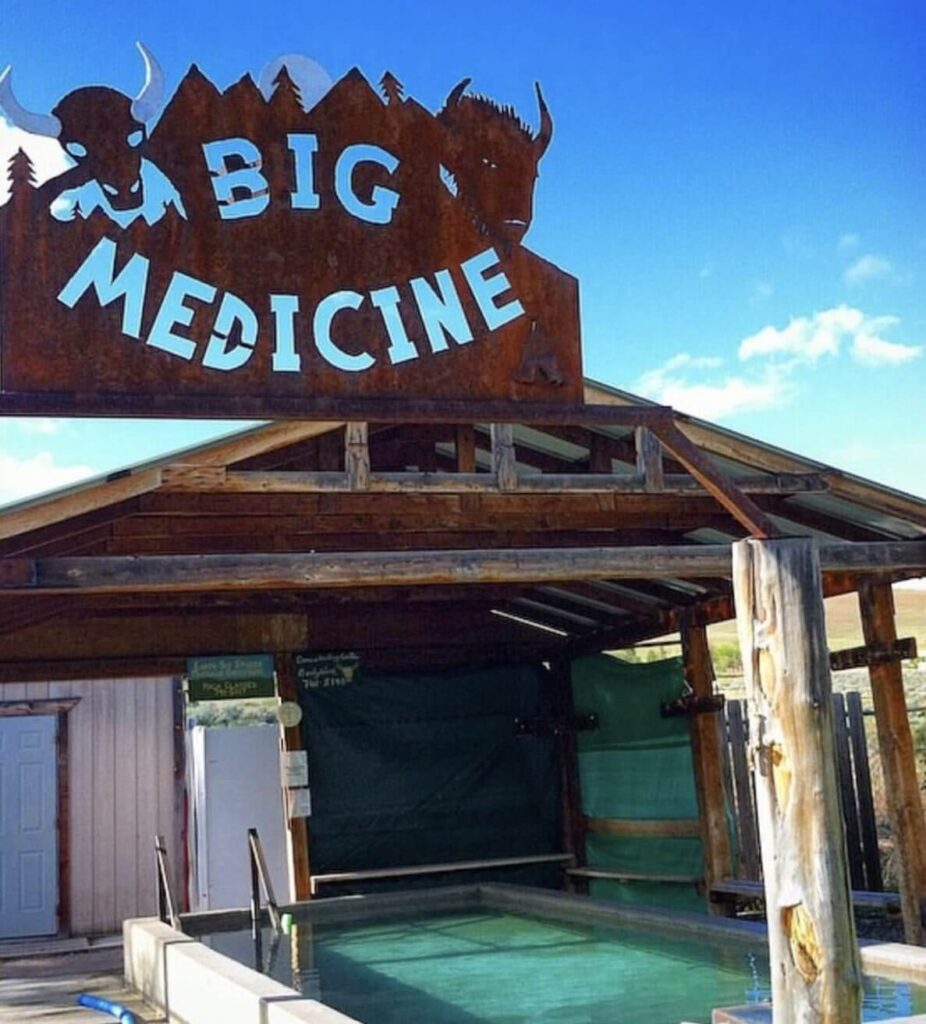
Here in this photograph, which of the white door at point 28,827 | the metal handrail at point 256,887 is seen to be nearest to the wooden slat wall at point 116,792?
the white door at point 28,827

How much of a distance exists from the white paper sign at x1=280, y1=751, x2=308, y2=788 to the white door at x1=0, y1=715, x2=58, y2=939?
3275mm

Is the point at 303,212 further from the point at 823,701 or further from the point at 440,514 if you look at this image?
the point at 440,514

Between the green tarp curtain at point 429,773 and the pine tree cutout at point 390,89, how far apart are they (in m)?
7.78

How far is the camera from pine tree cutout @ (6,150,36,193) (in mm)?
3467

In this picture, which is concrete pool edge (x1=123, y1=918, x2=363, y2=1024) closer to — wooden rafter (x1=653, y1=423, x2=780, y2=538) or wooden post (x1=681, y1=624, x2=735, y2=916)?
wooden rafter (x1=653, y1=423, x2=780, y2=538)

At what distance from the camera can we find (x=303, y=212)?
147 inches

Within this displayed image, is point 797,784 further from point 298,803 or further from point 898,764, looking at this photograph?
point 298,803

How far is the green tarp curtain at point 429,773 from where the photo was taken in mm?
11023

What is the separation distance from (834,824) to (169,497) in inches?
203


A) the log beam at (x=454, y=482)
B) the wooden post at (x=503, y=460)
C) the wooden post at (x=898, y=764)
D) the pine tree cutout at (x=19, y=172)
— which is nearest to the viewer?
the pine tree cutout at (x=19, y=172)

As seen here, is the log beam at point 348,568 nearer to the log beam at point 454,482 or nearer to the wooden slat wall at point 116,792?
the log beam at point 454,482

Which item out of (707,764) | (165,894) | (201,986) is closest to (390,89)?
(201,986)

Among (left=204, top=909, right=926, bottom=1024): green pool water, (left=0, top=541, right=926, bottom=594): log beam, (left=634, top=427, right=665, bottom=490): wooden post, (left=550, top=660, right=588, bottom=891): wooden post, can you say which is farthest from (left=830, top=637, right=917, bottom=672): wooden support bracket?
(left=550, top=660, right=588, bottom=891): wooden post

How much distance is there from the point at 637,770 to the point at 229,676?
344cm
